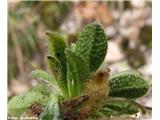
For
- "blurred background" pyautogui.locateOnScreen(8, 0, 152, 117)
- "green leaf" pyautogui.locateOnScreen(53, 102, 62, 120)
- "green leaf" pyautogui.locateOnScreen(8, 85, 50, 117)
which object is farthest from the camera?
"blurred background" pyautogui.locateOnScreen(8, 0, 152, 117)

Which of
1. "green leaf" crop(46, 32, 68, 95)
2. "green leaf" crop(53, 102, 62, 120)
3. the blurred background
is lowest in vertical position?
"green leaf" crop(53, 102, 62, 120)

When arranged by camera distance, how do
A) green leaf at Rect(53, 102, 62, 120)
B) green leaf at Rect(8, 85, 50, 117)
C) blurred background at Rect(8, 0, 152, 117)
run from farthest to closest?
blurred background at Rect(8, 0, 152, 117) < green leaf at Rect(8, 85, 50, 117) < green leaf at Rect(53, 102, 62, 120)

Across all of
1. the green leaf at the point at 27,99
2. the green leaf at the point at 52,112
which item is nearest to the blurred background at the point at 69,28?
the green leaf at the point at 27,99

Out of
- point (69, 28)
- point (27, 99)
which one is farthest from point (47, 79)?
point (69, 28)

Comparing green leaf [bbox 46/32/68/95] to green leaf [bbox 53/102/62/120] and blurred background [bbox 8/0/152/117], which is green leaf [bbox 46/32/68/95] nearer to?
green leaf [bbox 53/102/62/120]

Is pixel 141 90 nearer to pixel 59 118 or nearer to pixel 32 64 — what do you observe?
pixel 59 118

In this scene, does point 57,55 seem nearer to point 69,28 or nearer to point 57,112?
point 57,112

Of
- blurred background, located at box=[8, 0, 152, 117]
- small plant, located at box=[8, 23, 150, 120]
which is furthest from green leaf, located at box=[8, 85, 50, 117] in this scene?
blurred background, located at box=[8, 0, 152, 117]

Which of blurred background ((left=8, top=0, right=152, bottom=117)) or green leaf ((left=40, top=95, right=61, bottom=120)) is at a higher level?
blurred background ((left=8, top=0, right=152, bottom=117))
